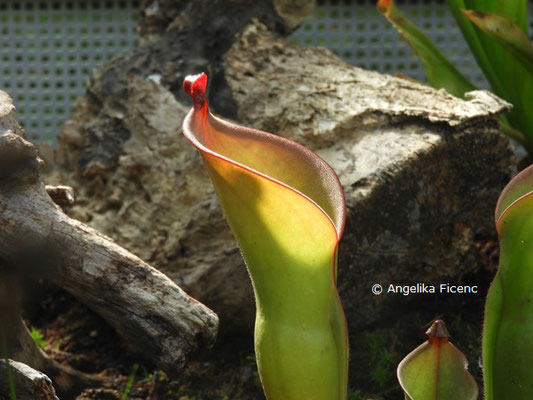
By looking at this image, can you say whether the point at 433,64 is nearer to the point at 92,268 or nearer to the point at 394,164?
the point at 394,164

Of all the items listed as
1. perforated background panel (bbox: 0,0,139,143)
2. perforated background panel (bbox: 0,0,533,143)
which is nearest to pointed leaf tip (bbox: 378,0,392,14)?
perforated background panel (bbox: 0,0,533,143)

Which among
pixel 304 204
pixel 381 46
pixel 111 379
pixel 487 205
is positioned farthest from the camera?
pixel 381 46

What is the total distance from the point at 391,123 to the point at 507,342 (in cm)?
52

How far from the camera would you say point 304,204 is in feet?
2.20

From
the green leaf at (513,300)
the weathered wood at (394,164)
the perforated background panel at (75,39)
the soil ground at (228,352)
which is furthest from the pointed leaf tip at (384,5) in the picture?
the green leaf at (513,300)

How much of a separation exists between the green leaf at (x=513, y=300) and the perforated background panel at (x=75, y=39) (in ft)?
4.45

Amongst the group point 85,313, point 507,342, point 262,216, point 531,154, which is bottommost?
point 85,313

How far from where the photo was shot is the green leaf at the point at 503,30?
121 centimetres

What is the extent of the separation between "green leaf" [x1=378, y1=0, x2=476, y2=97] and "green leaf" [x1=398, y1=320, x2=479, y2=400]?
815 mm

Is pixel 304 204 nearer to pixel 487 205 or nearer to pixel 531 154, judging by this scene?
pixel 487 205

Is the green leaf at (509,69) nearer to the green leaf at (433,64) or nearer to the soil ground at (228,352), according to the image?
the green leaf at (433,64)

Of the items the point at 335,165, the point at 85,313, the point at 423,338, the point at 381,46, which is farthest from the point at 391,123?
the point at 381,46

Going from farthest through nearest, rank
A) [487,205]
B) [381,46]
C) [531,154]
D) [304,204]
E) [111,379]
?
[381,46] < [531,154] < [487,205] < [111,379] < [304,204]

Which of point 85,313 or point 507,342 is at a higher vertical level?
point 507,342
